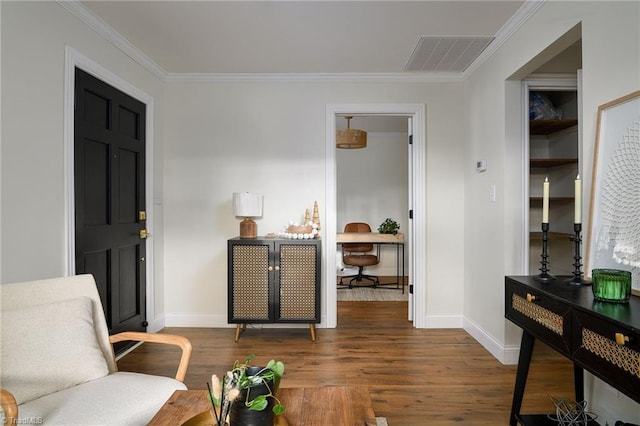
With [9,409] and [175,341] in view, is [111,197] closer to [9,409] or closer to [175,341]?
[175,341]

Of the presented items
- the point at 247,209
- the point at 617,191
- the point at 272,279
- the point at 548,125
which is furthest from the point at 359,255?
the point at 617,191

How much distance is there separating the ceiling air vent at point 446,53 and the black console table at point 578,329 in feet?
6.25

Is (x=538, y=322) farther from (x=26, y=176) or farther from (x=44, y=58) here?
(x=44, y=58)

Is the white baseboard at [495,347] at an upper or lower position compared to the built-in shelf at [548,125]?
lower

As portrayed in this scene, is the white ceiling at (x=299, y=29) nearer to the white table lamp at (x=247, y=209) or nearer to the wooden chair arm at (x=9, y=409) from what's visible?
the white table lamp at (x=247, y=209)

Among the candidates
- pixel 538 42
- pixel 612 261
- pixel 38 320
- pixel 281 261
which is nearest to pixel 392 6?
pixel 538 42

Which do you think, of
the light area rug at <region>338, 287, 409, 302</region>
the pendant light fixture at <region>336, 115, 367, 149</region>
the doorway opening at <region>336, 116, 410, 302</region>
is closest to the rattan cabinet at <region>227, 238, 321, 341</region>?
the light area rug at <region>338, 287, 409, 302</region>

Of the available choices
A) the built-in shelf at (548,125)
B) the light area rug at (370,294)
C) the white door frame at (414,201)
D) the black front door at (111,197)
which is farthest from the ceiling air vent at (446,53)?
the light area rug at (370,294)

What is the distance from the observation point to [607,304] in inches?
52.0

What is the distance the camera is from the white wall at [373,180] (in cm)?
606

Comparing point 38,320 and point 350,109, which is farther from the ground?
point 350,109

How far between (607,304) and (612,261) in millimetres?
364

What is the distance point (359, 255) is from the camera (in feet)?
17.3

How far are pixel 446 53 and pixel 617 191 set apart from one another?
186 cm
